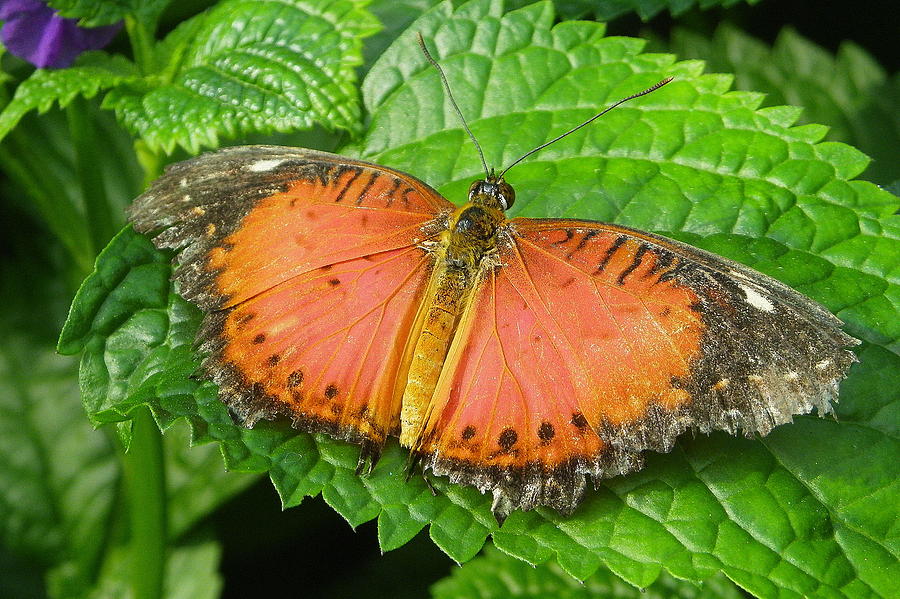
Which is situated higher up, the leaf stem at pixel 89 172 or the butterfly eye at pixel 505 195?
the butterfly eye at pixel 505 195

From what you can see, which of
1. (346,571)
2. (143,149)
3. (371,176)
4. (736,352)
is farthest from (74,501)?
(736,352)

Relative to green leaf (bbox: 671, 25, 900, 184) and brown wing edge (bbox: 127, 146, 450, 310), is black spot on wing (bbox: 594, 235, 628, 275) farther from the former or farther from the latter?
green leaf (bbox: 671, 25, 900, 184)

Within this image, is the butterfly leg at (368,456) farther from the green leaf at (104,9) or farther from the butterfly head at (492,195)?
the green leaf at (104,9)

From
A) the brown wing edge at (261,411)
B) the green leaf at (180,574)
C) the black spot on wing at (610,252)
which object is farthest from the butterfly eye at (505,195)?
the green leaf at (180,574)

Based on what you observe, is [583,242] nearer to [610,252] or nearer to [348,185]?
[610,252]

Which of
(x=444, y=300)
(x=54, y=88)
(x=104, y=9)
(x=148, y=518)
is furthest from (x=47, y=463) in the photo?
(x=444, y=300)

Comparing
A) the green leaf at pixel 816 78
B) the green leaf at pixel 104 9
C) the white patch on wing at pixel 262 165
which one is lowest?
the green leaf at pixel 816 78

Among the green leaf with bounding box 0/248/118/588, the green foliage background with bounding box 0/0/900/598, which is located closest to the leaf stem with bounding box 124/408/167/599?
the green foliage background with bounding box 0/0/900/598
